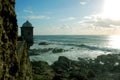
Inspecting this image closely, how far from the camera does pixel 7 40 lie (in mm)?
3469

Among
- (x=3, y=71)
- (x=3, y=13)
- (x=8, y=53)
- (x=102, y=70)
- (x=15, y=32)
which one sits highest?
(x=3, y=13)

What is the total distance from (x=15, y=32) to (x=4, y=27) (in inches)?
21.2

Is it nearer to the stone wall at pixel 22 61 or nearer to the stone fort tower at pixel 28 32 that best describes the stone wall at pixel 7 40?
the stone wall at pixel 22 61

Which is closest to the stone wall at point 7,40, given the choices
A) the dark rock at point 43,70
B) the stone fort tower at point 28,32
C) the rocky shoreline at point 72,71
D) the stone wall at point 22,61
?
the stone wall at point 22,61

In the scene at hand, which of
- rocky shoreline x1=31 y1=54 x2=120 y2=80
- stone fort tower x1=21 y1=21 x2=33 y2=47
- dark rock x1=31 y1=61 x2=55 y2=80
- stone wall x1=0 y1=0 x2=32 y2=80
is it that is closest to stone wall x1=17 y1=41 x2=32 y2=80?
stone wall x1=0 y1=0 x2=32 y2=80

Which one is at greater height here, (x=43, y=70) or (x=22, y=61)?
(x=22, y=61)

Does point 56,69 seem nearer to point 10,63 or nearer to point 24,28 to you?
point 24,28

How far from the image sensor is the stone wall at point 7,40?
10.6ft

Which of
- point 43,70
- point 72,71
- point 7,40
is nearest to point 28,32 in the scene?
point 43,70

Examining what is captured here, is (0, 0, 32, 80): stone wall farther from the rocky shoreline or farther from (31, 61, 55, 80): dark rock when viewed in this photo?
(31, 61, 55, 80): dark rock

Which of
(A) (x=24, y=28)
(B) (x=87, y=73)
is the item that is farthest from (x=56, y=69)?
(A) (x=24, y=28)

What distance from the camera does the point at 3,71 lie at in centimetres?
322

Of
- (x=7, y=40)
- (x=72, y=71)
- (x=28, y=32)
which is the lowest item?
(x=72, y=71)

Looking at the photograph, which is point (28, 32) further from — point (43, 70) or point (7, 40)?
point (7, 40)
